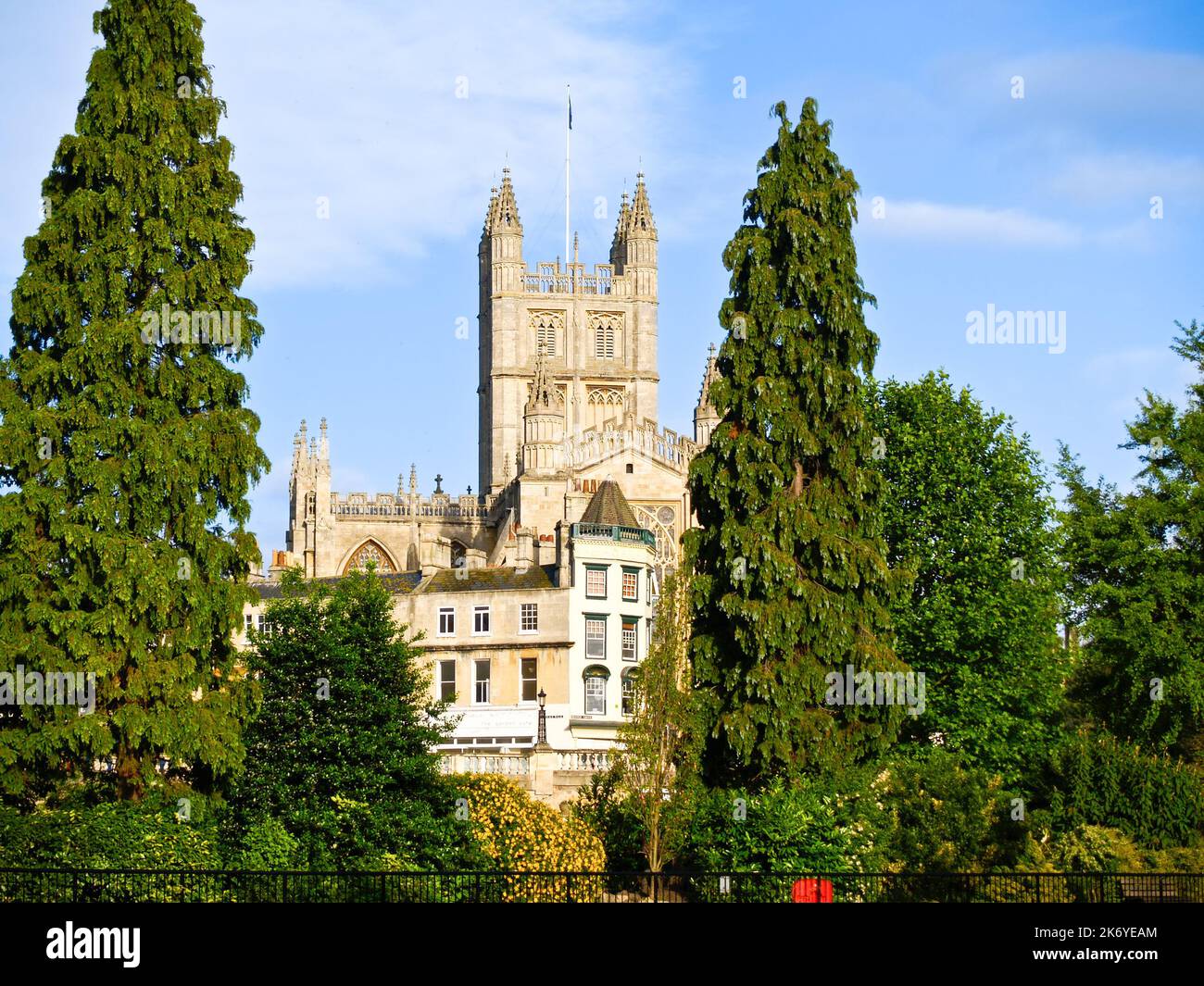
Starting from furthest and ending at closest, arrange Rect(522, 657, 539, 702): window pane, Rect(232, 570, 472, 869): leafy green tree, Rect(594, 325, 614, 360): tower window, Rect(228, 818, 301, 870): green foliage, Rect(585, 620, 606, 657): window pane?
Rect(594, 325, 614, 360): tower window < Rect(585, 620, 606, 657): window pane < Rect(522, 657, 539, 702): window pane < Rect(232, 570, 472, 869): leafy green tree < Rect(228, 818, 301, 870): green foliage

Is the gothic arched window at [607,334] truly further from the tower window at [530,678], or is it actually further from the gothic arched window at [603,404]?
the tower window at [530,678]

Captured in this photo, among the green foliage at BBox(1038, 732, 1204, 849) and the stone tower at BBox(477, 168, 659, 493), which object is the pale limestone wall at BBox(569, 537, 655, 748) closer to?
the green foliage at BBox(1038, 732, 1204, 849)

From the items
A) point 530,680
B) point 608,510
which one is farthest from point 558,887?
point 608,510

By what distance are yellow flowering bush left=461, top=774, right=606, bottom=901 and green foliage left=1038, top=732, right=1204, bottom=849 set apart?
37.6ft

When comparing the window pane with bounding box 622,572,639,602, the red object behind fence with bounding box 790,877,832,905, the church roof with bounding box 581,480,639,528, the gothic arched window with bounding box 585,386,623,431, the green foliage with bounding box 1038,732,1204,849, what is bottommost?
the red object behind fence with bounding box 790,877,832,905

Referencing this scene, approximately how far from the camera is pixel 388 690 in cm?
4647

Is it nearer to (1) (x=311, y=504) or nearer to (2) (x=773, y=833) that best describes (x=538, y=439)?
(1) (x=311, y=504)

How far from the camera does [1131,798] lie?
46.0 meters

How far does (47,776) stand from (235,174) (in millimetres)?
12620

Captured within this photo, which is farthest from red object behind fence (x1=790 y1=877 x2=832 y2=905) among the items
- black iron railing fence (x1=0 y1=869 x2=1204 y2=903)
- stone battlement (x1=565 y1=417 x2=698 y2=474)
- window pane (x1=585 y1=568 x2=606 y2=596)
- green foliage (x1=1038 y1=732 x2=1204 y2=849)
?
stone battlement (x1=565 y1=417 x2=698 y2=474)

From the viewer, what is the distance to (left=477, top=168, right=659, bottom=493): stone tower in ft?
422

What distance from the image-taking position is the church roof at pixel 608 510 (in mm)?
70812
